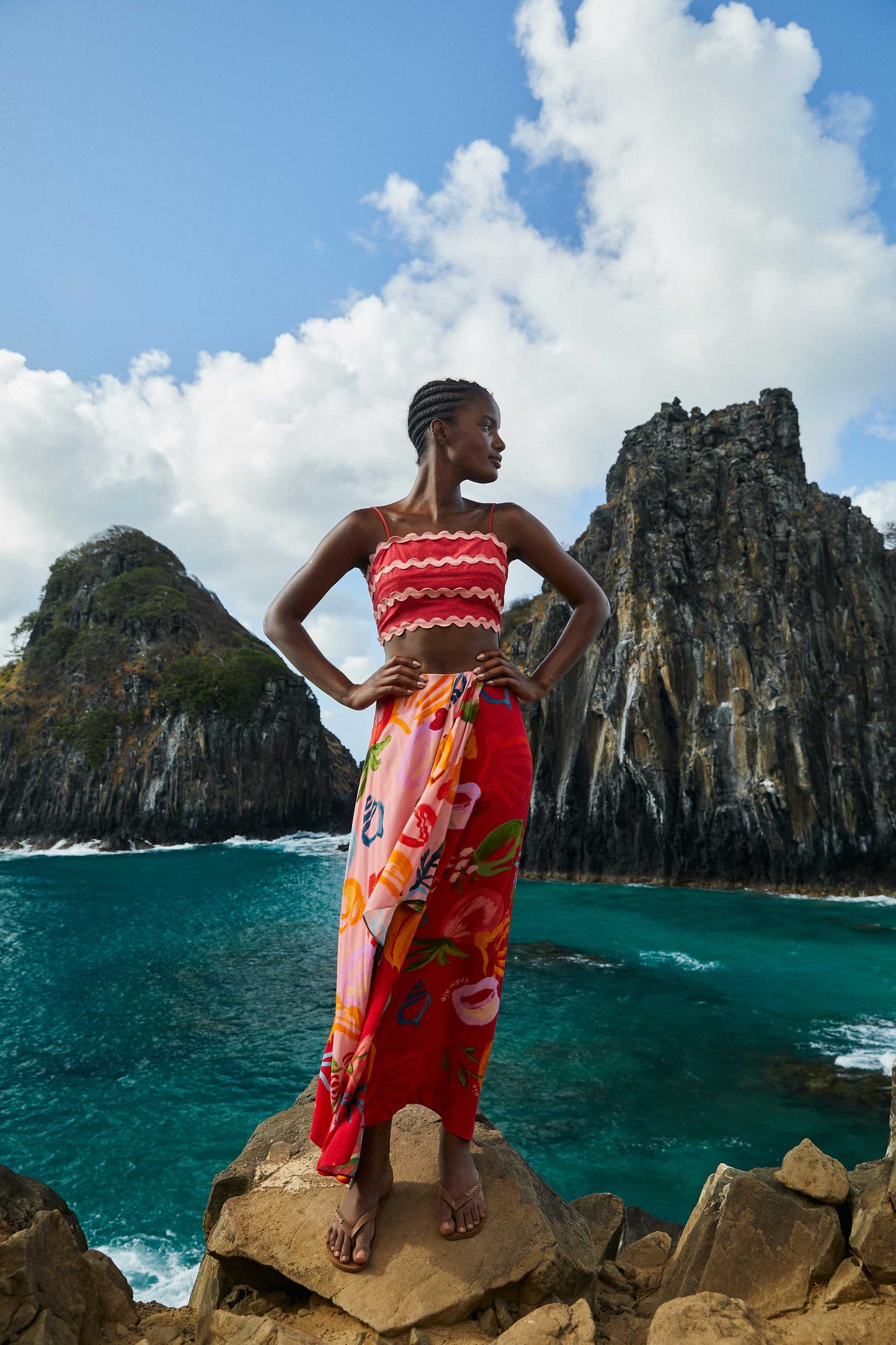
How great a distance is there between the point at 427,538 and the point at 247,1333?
7.93 feet

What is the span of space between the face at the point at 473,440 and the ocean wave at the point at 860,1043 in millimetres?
10725


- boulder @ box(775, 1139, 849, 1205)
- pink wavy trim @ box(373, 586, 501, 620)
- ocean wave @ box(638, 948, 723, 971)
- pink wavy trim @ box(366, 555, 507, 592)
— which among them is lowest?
ocean wave @ box(638, 948, 723, 971)

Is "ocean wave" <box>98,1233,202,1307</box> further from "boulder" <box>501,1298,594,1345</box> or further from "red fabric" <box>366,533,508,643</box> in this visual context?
"red fabric" <box>366,533,508,643</box>

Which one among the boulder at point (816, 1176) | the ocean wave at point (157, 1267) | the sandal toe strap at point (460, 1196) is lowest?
the ocean wave at point (157, 1267)

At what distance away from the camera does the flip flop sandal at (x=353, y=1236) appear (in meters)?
2.25

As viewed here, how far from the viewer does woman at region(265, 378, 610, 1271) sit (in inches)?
92.2

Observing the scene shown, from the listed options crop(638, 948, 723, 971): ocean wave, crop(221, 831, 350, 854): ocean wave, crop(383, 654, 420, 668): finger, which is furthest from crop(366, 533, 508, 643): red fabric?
crop(221, 831, 350, 854): ocean wave

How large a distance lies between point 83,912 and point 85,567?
45.8m

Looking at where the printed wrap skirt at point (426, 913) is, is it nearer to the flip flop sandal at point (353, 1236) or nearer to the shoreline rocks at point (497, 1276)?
the flip flop sandal at point (353, 1236)

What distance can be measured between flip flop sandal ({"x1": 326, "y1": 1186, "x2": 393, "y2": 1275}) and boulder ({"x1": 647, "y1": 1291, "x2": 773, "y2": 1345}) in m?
0.99

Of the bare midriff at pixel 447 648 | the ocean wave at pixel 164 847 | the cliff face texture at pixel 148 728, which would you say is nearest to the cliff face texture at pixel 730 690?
the ocean wave at pixel 164 847

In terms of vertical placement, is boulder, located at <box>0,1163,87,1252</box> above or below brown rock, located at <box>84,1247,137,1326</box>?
below

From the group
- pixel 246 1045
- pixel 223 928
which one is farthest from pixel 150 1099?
pixel 223 928

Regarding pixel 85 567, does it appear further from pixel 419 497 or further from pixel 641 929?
pixel 419 497
